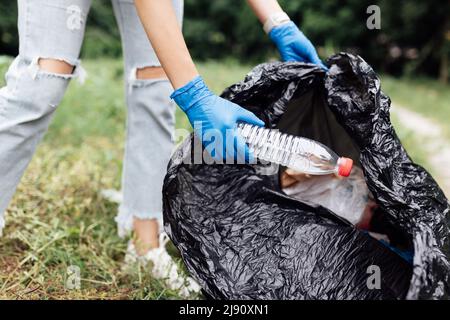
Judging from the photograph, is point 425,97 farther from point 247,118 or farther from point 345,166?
point 247,118

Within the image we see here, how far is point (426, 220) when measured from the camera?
151cm

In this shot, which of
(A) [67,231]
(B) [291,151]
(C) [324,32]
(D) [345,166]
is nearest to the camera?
(D) [345,166]

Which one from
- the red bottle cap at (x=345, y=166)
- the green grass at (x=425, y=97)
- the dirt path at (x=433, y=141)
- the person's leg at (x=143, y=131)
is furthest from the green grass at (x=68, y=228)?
the green grass at (x=425, y=97)

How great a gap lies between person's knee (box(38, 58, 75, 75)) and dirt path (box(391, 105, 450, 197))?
2.38 metres

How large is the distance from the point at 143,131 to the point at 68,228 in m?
0.50

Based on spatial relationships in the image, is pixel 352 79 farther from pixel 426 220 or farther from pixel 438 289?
pixel 438 289

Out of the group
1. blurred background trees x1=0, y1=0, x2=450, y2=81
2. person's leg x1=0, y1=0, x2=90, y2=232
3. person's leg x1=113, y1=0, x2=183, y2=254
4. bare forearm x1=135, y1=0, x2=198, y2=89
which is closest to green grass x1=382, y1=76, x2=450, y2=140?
blurred background trees x1=0, y1=0, x2=450, y2=81

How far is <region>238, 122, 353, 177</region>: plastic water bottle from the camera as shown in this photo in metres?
1.59

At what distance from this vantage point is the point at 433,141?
459 centimetres

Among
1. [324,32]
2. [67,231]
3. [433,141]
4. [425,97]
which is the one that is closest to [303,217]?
[67,231]

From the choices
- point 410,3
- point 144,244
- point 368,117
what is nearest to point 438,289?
point 368,117

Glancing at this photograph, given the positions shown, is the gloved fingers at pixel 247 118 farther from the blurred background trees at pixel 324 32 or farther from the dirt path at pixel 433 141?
the blurred background trees at pixel 324 32

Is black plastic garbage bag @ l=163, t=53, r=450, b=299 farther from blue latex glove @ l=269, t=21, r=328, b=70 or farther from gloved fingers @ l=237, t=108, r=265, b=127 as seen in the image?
gloved fingers @ l=237, t=108, r=265, b=127

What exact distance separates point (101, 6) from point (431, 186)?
1106cm
